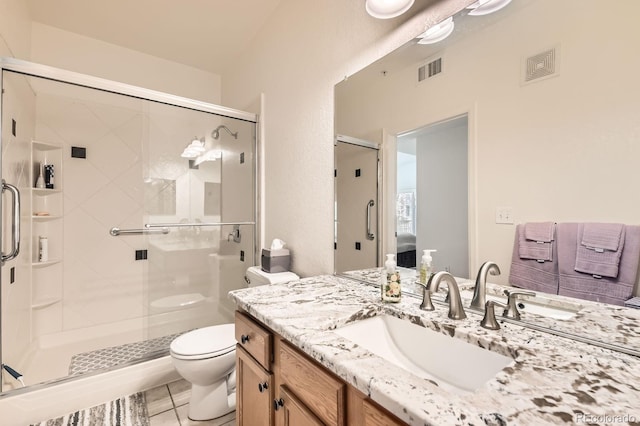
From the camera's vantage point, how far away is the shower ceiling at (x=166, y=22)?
7.25 feet

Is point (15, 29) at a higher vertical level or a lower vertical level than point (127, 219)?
higher

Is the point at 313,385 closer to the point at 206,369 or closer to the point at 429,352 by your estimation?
the point at 429,352

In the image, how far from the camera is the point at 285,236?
2162 millimetres

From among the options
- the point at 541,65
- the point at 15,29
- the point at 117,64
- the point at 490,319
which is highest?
the point at 117,64

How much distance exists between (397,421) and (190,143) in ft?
8.57

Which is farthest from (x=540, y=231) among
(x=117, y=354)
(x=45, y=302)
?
(x=45, y=302)

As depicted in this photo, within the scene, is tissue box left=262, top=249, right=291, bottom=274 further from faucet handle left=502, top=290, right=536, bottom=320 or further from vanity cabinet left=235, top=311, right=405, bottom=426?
faucet handle left=502, top=290, right=536, bottom=320

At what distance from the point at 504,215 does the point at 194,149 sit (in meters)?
2.47

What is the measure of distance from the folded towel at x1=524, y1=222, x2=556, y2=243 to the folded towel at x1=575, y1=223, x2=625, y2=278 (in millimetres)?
62

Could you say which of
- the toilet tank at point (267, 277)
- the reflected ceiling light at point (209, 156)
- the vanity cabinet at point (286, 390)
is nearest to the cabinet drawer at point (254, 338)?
the vanity cabinet at point (286, 390)

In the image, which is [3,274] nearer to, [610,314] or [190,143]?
[190,143]

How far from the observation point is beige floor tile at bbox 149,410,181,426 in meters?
1.63

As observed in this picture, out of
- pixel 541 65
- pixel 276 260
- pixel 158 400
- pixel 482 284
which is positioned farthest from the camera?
pixel 276 260

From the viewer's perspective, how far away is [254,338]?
111cm
